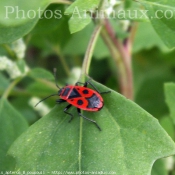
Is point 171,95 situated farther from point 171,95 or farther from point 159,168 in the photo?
point 159,168

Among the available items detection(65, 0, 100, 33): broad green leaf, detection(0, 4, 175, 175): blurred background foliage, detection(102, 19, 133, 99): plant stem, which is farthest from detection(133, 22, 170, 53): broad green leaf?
detection(65, 0, 100, 33): broad green leaf

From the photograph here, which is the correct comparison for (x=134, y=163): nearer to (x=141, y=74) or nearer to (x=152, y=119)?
(x=152, y=119)

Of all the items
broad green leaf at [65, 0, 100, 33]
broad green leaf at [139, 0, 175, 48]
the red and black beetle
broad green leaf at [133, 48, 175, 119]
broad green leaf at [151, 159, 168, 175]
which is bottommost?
broad green leaf at [133, 48, 175, 119]

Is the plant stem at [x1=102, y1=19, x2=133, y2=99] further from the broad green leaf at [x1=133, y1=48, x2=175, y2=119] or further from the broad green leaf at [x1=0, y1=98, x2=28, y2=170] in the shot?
the broad green leaf at [x1=0, y1=98, x2=28, y2=170]

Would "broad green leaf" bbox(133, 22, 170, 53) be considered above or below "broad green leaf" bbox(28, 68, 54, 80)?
below

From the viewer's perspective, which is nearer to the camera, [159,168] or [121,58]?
[159,168]

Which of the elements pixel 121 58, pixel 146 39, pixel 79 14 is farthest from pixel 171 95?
pixel 146 39
